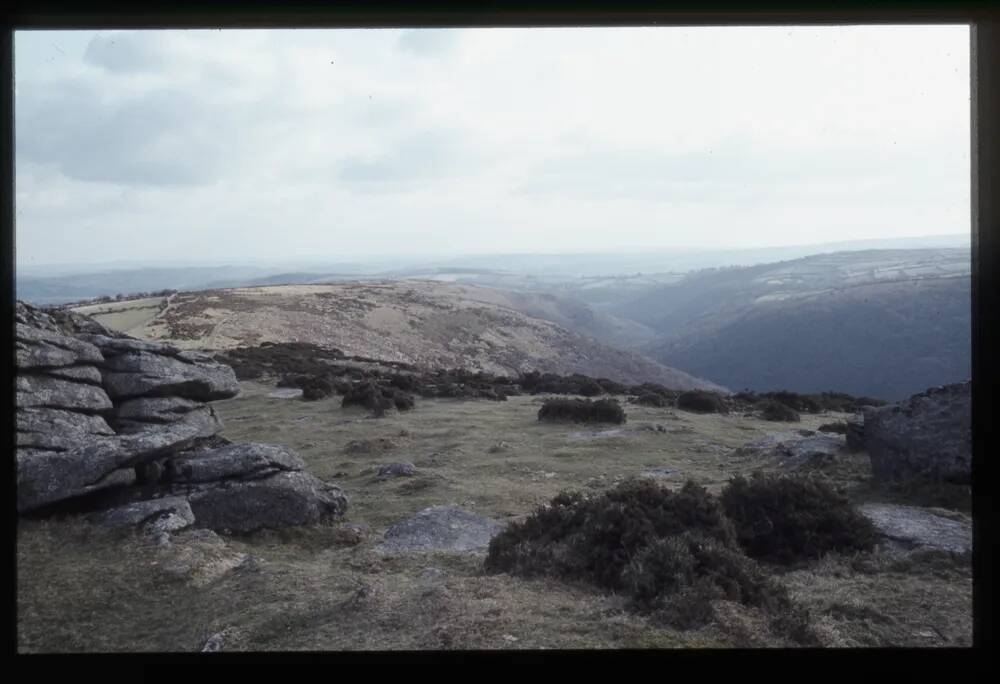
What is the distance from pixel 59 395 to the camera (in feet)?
36.7

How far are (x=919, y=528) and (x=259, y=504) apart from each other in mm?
9304

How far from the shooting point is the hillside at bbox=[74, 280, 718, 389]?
157 feet

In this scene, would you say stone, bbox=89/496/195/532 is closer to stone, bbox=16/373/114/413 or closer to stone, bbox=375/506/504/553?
stone, bbox=16/373/114/413

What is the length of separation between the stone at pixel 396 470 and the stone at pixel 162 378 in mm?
3699

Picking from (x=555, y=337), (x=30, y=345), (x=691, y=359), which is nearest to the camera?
(x=30, y=345)

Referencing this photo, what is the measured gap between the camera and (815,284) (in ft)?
461

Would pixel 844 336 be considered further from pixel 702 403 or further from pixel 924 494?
pixel 924 494

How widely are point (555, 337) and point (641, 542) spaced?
65.3 meters

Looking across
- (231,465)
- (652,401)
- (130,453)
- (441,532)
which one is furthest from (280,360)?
(441,532)

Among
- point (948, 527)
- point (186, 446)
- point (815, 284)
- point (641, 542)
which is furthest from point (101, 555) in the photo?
point (815, 284)

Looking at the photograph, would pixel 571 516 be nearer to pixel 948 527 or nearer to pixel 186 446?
pixel 948 527

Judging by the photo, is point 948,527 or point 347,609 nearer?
point 347,609

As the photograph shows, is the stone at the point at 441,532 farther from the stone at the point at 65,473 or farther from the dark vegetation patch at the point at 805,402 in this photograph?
the dark vegetation patch at the point at 805,402

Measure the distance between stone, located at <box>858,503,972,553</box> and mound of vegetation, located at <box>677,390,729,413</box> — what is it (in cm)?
1344
